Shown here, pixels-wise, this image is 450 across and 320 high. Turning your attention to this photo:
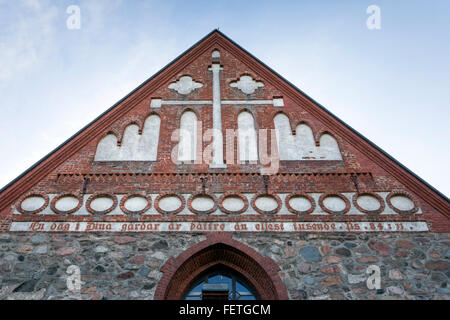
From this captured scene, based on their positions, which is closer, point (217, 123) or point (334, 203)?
point (334, 203)

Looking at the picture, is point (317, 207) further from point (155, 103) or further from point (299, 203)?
point (155, 103)

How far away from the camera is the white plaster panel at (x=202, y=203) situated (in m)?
9.34

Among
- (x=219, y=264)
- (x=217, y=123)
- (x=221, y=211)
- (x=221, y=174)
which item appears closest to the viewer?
(x=219, y=264)

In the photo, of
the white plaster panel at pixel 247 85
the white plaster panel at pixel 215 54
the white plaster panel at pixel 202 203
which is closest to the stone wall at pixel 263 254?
the white plaster panel at pixel 202 203

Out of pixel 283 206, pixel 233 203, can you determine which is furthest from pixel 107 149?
pixel 283 206

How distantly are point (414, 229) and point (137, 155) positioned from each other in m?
6.30

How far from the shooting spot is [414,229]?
895 centimetres

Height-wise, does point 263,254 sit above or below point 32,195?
below

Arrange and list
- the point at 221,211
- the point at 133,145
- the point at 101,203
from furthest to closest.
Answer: the point at 133,145, the point at 101,203, the point at 221,211

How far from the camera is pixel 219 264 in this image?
892 cm

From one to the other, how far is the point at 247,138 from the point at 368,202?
10.5 ft

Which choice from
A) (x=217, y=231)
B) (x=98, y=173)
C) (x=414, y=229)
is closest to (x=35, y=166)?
(x=98, y=173)
